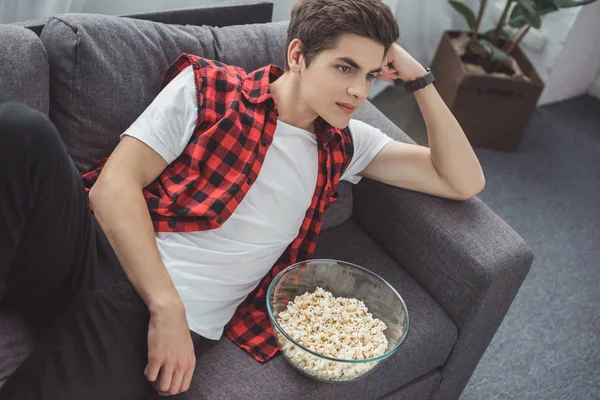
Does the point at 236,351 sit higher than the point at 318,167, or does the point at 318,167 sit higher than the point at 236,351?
the point at 318,167

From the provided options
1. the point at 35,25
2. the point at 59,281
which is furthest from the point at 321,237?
the point at 35,25

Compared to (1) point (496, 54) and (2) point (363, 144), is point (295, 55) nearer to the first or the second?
(2) point (363, 144)

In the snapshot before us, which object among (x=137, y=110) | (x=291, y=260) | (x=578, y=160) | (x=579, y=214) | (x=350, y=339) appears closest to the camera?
(x=350, y=339)

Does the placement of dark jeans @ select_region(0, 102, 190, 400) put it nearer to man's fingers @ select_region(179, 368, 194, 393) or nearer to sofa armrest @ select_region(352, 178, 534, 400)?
man's fingers @ select_region(179, 368, 194, 393)

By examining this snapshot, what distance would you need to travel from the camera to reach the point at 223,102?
142cm

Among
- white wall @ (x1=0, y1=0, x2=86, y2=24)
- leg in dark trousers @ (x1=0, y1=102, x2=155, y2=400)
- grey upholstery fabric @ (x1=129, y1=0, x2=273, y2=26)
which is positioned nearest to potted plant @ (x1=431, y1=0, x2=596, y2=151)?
grey upholstery fabric @ (x1=129, y1=0, x2=273, y2=26)

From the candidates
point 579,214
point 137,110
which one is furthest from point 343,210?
point 579,214

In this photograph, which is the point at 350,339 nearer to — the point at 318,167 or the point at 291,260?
the point at 291,260

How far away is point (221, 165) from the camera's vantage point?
140cm

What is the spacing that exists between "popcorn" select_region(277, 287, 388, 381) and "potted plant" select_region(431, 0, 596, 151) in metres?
1.55

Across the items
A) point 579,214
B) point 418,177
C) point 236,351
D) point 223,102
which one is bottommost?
point 579,214

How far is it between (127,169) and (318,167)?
Answer: 46cm

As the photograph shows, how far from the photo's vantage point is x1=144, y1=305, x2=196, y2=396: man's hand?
1.21 m

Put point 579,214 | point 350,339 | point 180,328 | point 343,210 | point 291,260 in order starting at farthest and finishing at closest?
point 579,214 → point 343,210 → point 291,260 → point 350,339 → point 180,328
